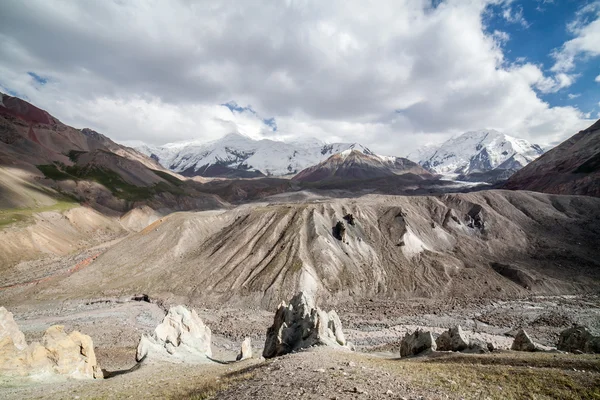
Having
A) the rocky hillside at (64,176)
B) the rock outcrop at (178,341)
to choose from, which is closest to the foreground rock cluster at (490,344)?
the rock outcrop at (178,341)

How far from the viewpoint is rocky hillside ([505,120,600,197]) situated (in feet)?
441

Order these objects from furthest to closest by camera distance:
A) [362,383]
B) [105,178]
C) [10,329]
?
[105,178]
[10,329]
[362,383]

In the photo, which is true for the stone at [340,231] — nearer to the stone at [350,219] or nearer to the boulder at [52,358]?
the stone at [350,219]

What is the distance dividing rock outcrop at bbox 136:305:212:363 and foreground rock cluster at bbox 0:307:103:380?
14.6 feet

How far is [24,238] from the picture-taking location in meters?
82.4

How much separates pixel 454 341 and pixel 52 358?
32.9 metres

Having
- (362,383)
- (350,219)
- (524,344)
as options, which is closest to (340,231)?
(350,219)

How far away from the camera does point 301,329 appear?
2995 centimetres

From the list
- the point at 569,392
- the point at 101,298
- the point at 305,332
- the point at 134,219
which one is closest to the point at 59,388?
the point at 305,332

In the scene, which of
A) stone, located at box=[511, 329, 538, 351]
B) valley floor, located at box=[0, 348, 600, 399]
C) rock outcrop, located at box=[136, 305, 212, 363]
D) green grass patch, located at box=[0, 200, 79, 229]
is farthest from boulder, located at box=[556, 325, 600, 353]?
green grass patch, located at box=[0, 200, 79, 229]

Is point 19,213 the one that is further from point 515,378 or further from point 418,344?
point 515,378

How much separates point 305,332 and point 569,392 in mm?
19614

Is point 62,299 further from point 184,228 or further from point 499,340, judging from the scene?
point 499,340

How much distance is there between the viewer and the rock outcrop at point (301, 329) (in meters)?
28.0
